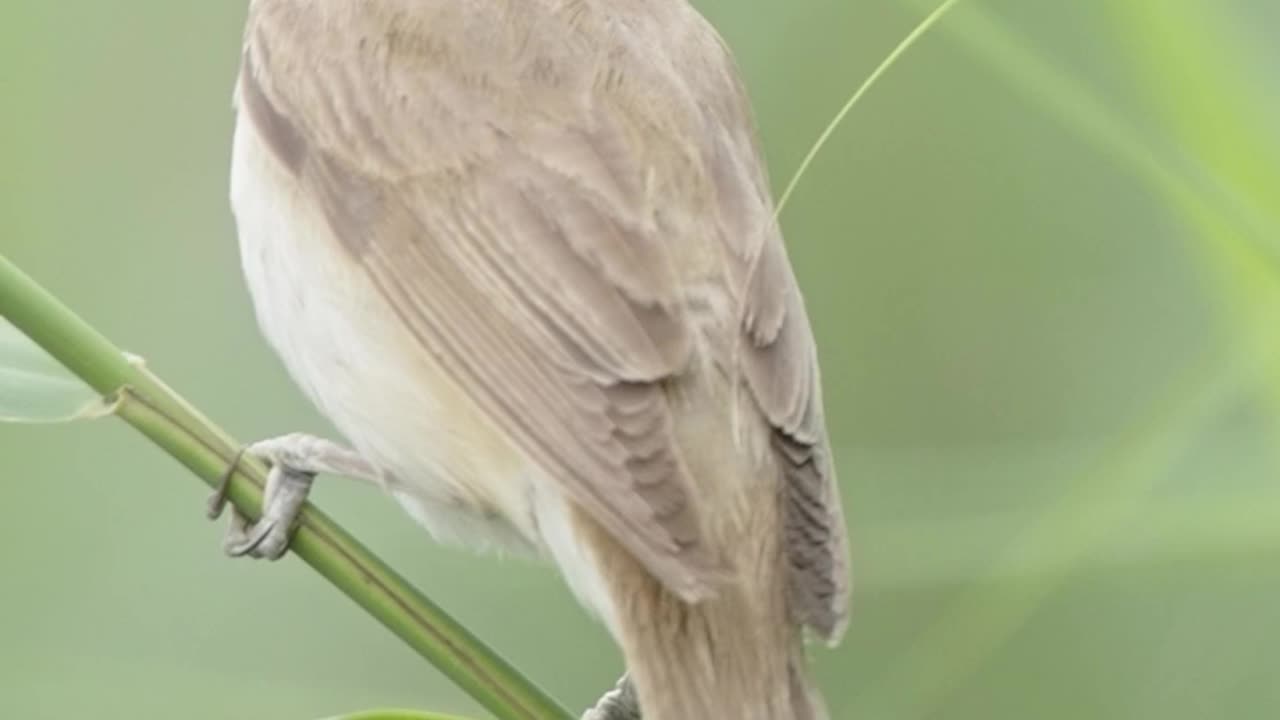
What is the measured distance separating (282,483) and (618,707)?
56 cm

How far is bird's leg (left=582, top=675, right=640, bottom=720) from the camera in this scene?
2721mm

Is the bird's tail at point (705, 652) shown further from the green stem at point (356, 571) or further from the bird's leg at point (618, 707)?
the bird's leg at point (618, 707)

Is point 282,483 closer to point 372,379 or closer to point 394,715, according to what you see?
point 372,379

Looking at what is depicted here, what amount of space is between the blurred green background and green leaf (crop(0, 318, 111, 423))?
870mm

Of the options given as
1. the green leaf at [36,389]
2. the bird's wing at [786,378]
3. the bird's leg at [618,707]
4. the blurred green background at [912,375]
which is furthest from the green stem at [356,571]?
the bird's leg at [618,707]

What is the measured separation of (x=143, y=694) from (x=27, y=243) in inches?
36.5

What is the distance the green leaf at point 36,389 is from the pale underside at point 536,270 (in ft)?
1.34

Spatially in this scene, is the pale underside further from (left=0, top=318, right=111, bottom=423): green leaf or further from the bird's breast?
(left=0, top=318, right=111, bottom=423): green leaf

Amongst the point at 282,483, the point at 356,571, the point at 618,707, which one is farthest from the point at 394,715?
the point at 618,707

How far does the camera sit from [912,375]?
3150 mm

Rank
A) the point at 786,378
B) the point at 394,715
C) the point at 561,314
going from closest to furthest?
the point at 394,715
the point at 561,314
the point at 786,378

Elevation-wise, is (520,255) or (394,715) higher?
(520,255)

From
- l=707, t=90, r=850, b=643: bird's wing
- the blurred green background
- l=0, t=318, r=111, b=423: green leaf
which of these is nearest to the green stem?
l=0, t=318, r=111, b=423: green leaf

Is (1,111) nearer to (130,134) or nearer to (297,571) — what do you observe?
(130,134)
